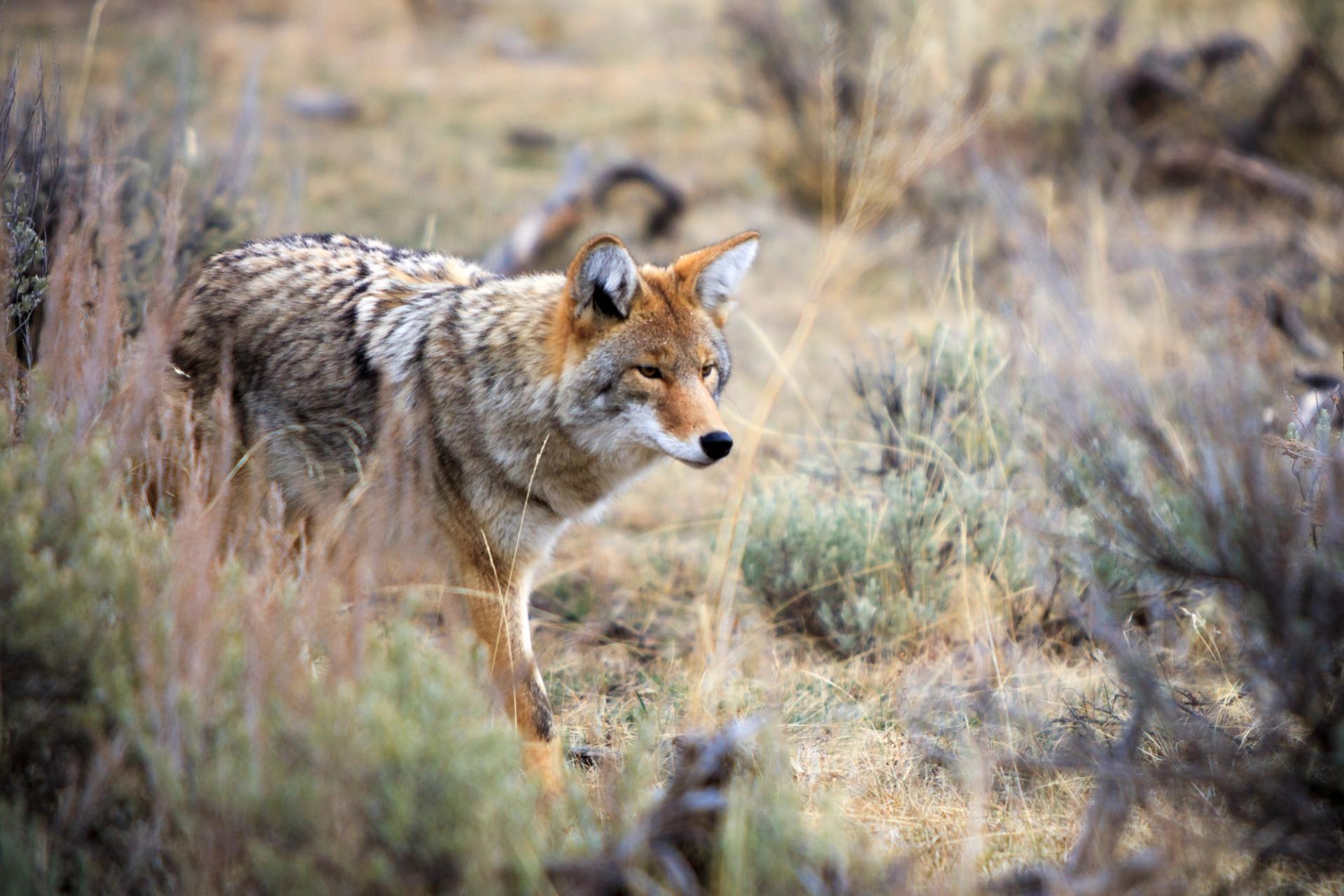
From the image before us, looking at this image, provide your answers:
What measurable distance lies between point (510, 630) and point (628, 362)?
107 centimetres

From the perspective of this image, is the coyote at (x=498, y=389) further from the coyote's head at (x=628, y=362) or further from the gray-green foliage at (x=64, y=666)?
the gray-green foliage at (x=64, y=666)

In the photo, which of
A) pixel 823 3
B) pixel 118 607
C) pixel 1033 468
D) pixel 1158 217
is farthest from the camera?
pixel 823 3

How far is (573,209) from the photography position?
28.0 feet

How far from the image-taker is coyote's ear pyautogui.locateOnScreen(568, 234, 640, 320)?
3555 millimetres

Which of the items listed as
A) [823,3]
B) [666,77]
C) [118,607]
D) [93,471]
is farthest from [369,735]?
[666,77]

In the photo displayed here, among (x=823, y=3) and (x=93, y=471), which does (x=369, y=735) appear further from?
(x=823, y=3)

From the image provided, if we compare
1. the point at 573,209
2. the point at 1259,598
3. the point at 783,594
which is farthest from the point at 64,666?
the point at 573,209

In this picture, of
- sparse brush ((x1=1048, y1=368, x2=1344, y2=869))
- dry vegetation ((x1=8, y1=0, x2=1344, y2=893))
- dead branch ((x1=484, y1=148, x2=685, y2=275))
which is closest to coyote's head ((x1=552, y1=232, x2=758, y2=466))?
dry vegetation ((x1=8, y1=0, x2=1344, y2=893))

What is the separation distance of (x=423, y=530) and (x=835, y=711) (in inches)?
64.9

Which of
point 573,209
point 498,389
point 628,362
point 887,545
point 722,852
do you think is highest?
point 628,362

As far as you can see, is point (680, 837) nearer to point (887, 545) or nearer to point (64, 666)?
point (64, 666)

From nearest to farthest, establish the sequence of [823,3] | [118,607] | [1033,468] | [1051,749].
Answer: [118,607]
[1051,749]
[1033,468]
[823,3]

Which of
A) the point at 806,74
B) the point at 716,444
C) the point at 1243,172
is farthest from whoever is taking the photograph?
the point at 806,74

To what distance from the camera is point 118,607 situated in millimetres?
2428
